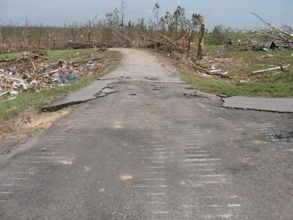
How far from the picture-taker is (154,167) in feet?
20.2

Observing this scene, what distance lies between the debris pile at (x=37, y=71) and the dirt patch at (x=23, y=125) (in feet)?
21.5

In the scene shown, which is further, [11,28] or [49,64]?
[11,28]

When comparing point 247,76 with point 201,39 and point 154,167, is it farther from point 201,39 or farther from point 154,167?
point 154,167

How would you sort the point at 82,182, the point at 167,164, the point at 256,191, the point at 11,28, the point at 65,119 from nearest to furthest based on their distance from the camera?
the point at 256,191 < the point at 82,182 < the point at 167,164 < the point at 65,119 < the point at 11,28

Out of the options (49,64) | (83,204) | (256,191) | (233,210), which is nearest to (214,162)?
(256,191)

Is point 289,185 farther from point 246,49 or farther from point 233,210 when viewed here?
point 246,49

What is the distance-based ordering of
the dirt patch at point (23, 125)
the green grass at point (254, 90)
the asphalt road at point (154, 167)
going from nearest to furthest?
the asphalt road at point (154, 167) < the dirt patch at point (23, 125) < the green grass at point (254, 90)

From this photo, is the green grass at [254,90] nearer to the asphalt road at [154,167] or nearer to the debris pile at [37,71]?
the asphalt road at [154,167]

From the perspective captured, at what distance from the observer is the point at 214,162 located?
6297 millimetres

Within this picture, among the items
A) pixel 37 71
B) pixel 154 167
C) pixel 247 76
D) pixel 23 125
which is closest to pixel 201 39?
pixel 247 76

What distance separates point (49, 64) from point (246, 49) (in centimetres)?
941

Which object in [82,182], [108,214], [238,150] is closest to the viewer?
[108,214]

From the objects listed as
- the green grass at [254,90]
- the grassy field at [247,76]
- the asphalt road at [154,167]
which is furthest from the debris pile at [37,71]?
the asphalt road at [154,167]

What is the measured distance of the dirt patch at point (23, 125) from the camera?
7.78m
